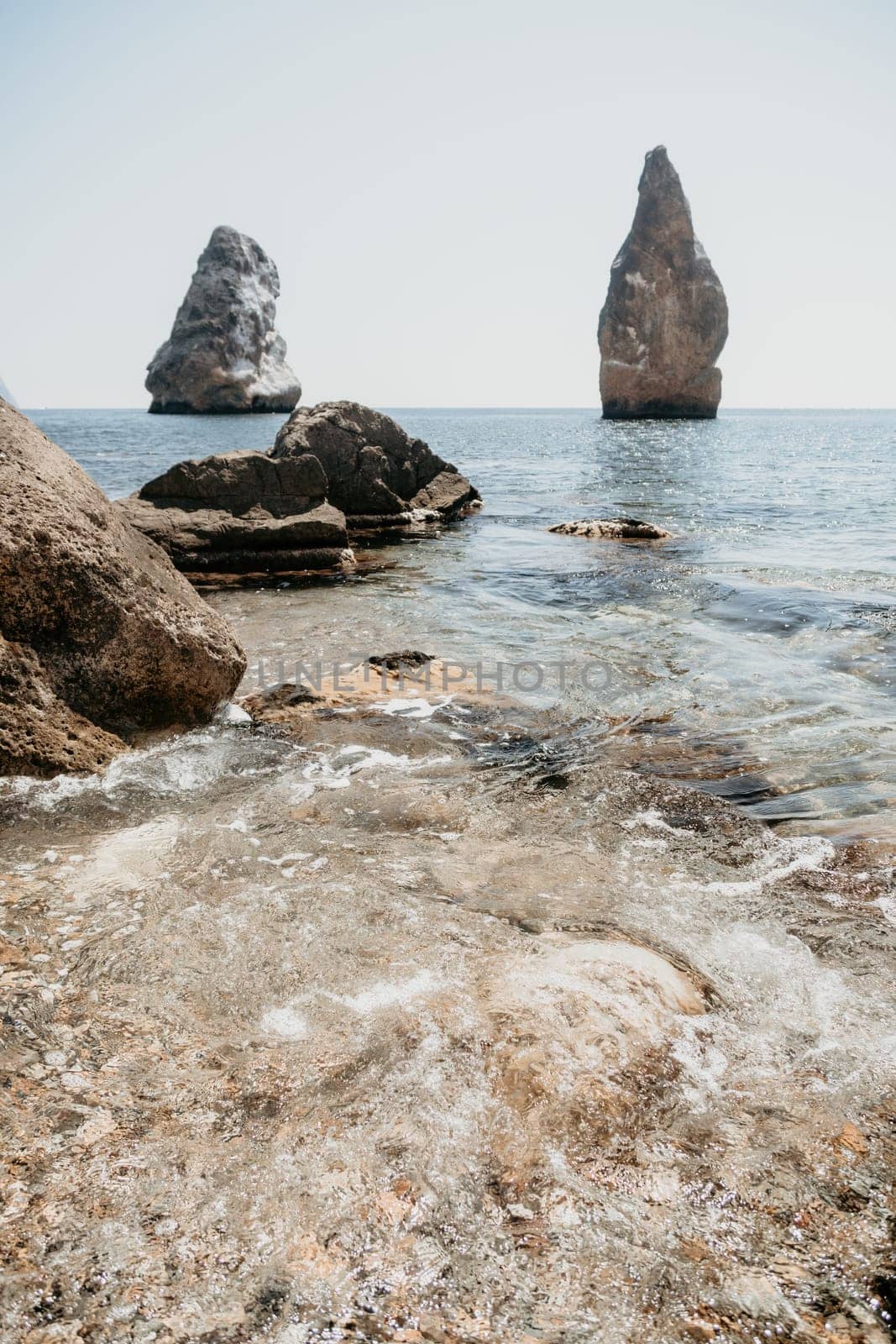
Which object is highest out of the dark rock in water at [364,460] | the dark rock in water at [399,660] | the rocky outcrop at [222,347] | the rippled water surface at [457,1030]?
the rocky outcrop at [222,347]

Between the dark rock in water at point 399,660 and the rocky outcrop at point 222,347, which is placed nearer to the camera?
the dark rock in water at point 399,660

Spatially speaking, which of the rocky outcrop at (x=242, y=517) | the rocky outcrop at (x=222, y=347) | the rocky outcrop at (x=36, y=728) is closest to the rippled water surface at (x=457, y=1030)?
the rocky outcrop at (x=36, y=728)

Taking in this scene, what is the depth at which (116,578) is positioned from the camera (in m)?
4.76

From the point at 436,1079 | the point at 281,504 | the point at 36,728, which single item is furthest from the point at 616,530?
the point at 436,1079

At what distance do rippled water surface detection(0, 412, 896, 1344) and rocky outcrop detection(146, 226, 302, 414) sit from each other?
293 ft

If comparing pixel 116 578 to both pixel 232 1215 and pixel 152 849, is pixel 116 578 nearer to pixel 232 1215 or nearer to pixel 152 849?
pixel 152 849

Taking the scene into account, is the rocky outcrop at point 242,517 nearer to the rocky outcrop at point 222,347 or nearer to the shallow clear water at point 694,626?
the shallow clear water at point 694,626

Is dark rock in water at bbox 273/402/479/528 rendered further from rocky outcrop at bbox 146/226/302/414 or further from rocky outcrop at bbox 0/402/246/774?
rocky outcrop at bbox 146/226/302/414

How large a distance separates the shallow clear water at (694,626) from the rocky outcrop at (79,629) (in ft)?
6.72

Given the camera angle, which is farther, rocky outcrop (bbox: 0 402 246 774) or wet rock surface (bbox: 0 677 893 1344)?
rocky outcrop (bbox: 0 402 246 774)

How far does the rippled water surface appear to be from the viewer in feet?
5.51

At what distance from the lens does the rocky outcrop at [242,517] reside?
35.0 ft

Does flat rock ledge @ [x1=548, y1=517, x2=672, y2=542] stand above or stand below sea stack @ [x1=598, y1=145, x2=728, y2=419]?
below

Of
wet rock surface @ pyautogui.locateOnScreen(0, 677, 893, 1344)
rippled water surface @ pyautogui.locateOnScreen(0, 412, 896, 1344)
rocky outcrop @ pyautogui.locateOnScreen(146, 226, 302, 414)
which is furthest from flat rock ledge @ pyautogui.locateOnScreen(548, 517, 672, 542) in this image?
rocky outcrop @ pyautogui.locateOnScreen(146, 226, 302, 414)
